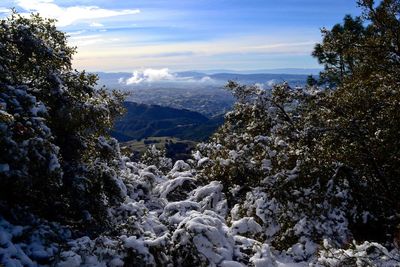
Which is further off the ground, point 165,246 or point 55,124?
point 55,124

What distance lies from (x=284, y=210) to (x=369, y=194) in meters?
2.92

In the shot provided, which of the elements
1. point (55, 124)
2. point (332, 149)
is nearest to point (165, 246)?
point (55, 124)

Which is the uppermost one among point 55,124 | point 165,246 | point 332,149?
point 55,124

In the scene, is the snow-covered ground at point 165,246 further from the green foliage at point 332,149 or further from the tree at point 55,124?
the green foliage at point 332,149

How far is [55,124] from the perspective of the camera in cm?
1046

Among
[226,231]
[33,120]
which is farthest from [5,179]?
[226,231]

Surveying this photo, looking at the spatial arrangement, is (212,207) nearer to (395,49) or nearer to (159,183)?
(159,183)

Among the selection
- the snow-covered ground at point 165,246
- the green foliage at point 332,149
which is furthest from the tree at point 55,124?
the green foliage at point 332,149

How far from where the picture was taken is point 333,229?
42.7 feet

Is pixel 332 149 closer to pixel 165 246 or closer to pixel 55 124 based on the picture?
pixel 165 246

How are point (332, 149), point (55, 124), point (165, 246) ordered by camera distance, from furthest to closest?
point (332, 149), point (55, 124), point (165, 246)

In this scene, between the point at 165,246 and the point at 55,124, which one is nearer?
the point at 165,246

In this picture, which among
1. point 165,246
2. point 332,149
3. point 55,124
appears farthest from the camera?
point 332,149

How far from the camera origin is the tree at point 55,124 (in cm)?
862
